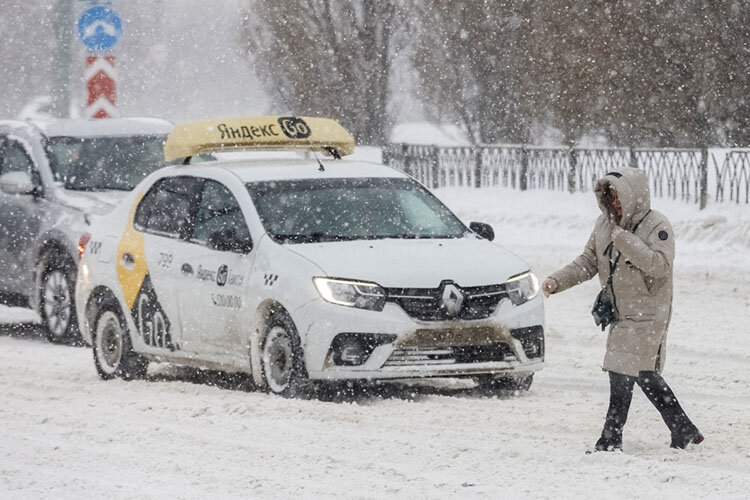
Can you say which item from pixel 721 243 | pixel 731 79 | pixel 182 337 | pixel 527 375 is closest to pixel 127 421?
pixel 182 337

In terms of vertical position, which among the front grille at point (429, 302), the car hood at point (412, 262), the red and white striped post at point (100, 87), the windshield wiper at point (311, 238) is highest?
the red and white striped post at point (100, 87)

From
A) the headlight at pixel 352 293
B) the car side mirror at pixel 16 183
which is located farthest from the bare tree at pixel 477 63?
the headlight at pixel 352 293

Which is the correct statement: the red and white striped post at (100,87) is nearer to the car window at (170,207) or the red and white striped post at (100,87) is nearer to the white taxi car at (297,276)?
the white taxi car at (297,276)

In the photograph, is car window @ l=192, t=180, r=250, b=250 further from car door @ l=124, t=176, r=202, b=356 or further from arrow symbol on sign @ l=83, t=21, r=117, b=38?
arrow symbol on sign @ l=83, t=21, r=117, b=38

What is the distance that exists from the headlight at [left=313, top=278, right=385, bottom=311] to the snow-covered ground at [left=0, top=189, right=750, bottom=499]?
0.57 metres

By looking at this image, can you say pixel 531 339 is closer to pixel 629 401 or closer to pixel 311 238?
pixel 311 238

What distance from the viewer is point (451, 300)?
9.56m

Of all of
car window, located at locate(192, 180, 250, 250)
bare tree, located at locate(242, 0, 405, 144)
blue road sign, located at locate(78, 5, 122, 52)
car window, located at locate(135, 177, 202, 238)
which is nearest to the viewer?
car window, located at locate(192, 180, 250, 250)

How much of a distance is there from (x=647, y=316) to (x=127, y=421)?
2927mm

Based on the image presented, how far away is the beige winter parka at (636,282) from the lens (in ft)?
25.1

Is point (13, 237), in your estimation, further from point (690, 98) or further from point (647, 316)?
point (690, 98)

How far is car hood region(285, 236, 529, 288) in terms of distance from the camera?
31.4ft

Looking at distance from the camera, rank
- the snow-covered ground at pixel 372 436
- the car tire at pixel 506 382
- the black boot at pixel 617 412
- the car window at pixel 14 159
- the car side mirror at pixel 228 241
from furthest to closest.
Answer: the car window at pixel 14 159, the car side mirror at pixel 228 241, the car tire at pixel 506 382, the black boot at pixel 617 412, the snow-covered ground at pixel 372 436

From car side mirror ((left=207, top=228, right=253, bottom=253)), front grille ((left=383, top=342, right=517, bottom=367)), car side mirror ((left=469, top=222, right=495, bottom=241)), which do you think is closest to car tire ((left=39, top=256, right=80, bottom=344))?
car side mirror ((left=207, top=228, right=253, bottom=253))
